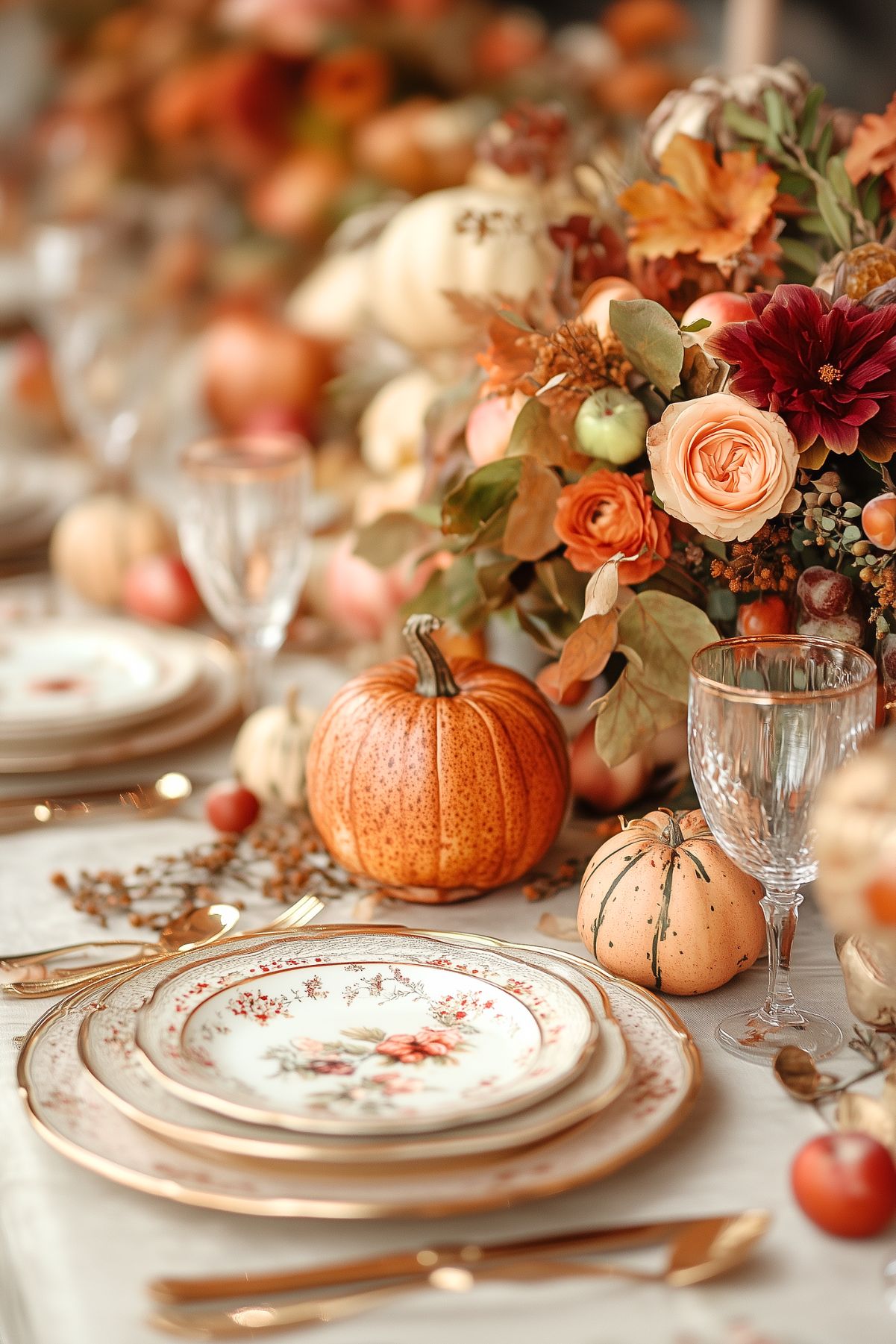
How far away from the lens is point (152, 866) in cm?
98

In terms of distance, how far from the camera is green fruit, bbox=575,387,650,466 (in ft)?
2.77

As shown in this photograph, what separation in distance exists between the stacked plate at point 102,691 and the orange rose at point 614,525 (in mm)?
456

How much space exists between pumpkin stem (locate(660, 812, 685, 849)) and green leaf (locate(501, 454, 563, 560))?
0.62ft

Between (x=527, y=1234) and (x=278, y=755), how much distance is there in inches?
19.7

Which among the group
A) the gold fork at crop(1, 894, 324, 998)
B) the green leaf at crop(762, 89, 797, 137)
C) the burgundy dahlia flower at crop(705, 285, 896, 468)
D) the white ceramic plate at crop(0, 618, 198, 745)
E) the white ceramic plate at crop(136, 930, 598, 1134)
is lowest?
the gold fork at crop(1, 894, 324, 998)

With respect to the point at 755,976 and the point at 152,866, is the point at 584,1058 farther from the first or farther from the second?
the point at 152,866

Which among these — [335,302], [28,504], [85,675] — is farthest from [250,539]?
[335,302]

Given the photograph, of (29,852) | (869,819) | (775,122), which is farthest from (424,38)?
(869,819)

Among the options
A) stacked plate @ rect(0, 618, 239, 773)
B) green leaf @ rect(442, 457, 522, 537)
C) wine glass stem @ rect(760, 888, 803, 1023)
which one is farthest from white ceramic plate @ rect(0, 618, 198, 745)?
wine glass stem @ rect(760, 888, 803, 1023)

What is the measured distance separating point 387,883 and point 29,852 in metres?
0.27

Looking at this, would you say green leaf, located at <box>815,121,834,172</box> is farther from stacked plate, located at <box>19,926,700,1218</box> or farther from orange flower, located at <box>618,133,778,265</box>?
stacked plate, located at <box>19,926,700,1218</box>

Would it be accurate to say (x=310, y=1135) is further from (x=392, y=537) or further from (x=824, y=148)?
(x=824, y=148)

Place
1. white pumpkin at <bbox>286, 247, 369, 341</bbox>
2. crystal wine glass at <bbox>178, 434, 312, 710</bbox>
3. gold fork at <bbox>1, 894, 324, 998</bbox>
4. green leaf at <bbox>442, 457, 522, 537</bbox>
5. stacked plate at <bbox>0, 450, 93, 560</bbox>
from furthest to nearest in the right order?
white pumpkin at <bbox>286, 247, 369, 341</bbox> → stacked plate at <bbox>0, 450, 93, 560</bbox> → crystal wine glass at <bbox>178, 434, 312, 710</bbox> → green leaf at <bbox>442, 457, 522, 537</bbox> → gold fork at <bbox>1, 894, 324, 998</bbox>

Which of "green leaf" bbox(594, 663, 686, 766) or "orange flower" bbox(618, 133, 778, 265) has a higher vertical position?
"orange flower" bbox(618, 133, 778, 265)
